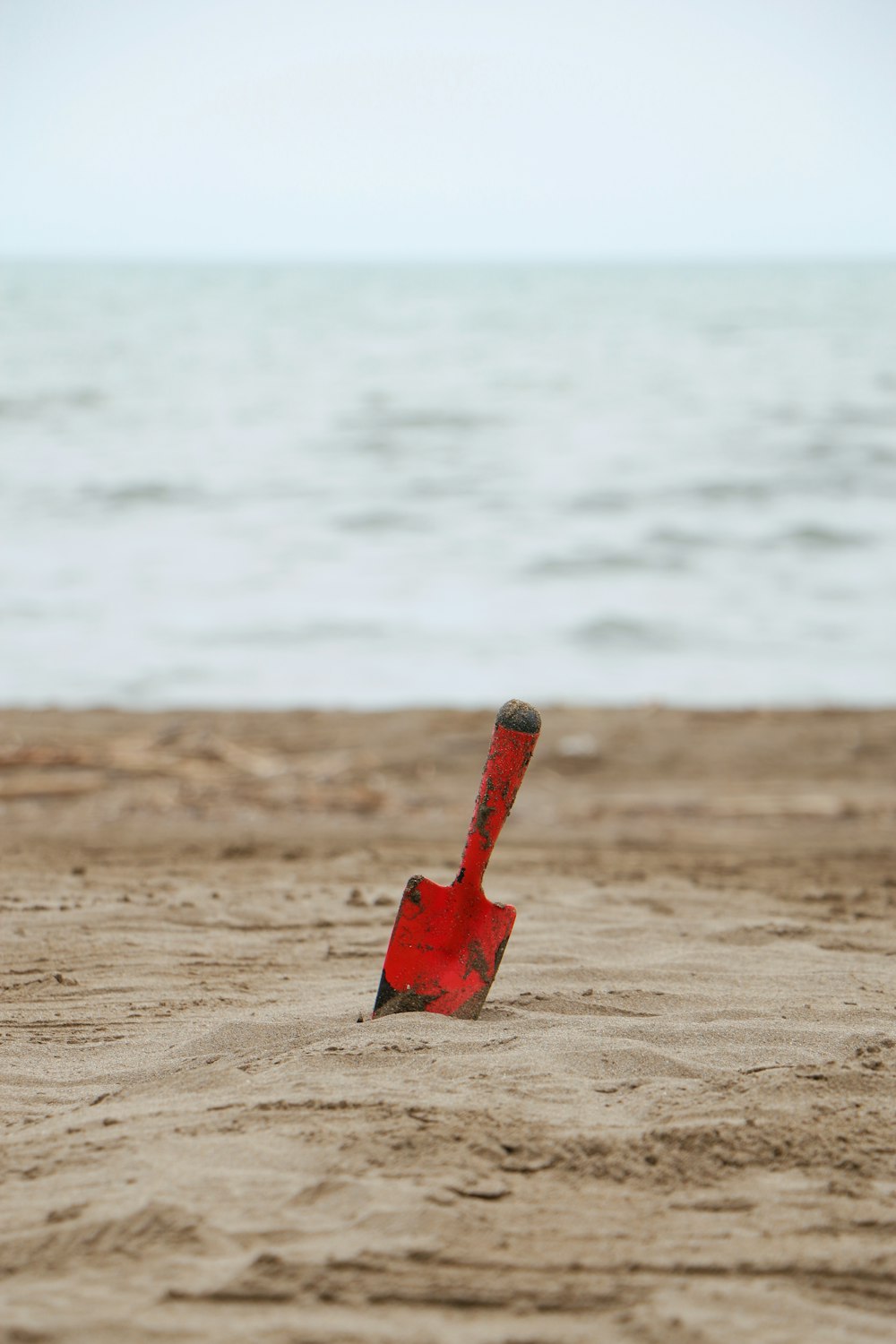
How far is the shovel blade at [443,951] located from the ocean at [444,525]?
16.7 feet

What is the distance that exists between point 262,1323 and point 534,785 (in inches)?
172

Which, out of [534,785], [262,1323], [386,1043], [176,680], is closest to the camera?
[262,1323]

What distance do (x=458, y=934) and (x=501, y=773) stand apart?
0.35 m

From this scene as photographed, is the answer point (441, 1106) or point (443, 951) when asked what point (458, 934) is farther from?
point (441, 1106)

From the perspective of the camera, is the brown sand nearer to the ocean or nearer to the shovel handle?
the shovel handle

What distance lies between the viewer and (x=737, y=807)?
17.2 feet

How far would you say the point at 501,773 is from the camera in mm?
2281

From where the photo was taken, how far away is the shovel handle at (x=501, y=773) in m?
2.25

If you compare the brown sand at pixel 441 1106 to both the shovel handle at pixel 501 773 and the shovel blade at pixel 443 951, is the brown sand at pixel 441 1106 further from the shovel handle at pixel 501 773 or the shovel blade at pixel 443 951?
the shovel handle at pixel 501 773

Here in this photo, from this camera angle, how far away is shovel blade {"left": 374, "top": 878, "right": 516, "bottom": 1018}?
2332 millimetres

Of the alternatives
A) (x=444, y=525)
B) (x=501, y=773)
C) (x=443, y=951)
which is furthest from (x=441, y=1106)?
(x=444, y=525)

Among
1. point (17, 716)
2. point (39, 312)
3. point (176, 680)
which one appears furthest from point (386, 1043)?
point (39, 312)

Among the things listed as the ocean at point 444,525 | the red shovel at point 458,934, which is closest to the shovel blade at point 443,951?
the red shovel at point 458,934

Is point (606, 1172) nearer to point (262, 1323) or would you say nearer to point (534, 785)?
point (262, 1323)
